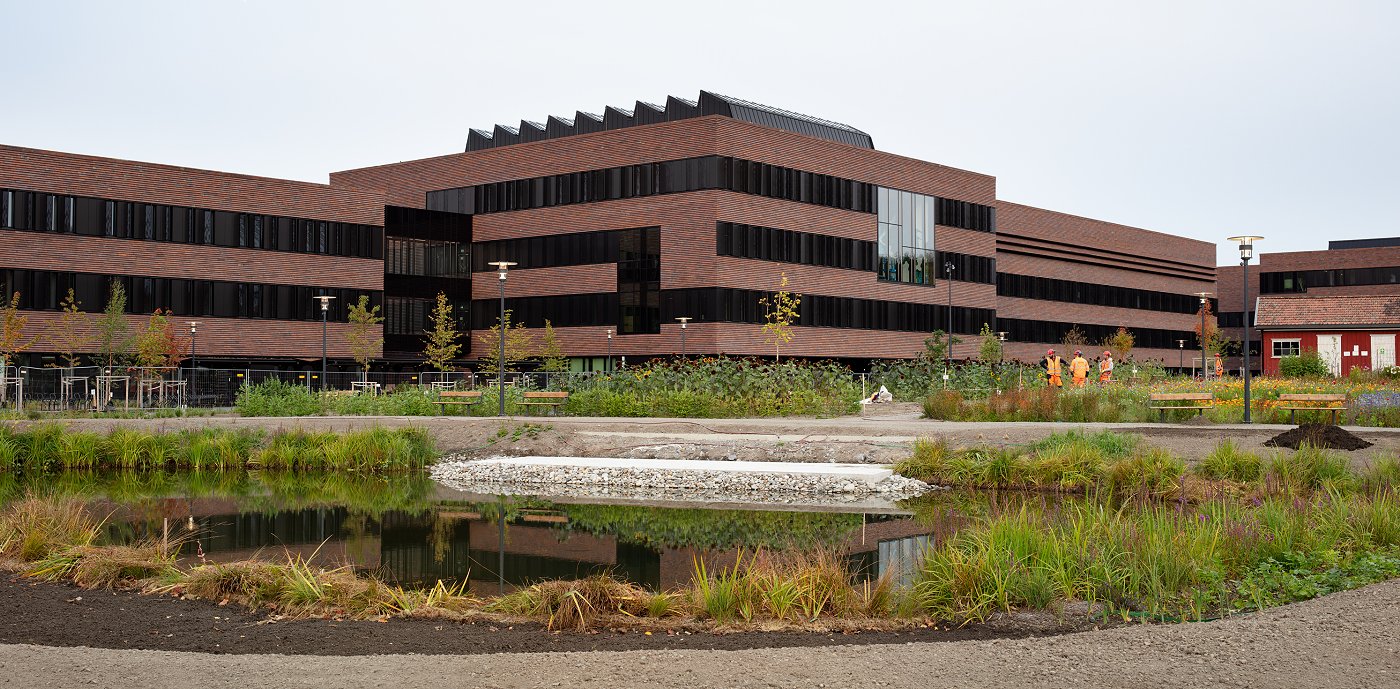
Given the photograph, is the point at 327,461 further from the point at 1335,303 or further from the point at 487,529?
the point at 1335,303

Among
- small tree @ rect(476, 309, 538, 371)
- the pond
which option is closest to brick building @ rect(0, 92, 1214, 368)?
small tree @ rect(476, 309, 538, 371)

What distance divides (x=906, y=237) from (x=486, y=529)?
57.4m

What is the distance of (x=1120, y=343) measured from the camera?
8775 centimetres

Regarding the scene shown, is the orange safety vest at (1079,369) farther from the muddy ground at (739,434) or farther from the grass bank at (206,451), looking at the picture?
the grass bank at (206,451)

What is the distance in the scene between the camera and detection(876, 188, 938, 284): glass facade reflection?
70.1m

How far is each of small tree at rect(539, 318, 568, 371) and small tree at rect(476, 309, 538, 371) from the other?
2.04 feet

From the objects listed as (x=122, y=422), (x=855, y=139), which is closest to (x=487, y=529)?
(x=122, y=422)

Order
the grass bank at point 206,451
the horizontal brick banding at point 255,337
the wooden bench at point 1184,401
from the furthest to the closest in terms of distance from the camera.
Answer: the horizontal brick banding at point 255,337, the wooden bench at point 1184,401, the grass bank at point 206,451

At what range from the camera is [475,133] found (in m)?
83.9

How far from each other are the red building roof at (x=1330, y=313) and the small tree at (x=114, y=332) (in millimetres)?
46138

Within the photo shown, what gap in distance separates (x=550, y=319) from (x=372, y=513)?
48.4 meters

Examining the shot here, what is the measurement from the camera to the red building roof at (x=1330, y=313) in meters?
48.8

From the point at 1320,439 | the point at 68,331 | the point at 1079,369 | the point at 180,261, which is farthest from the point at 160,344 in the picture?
the point at 1320,439

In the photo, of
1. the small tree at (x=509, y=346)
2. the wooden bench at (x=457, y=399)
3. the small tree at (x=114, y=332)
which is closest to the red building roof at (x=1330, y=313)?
the wooden bench at (x=457, y=399)
